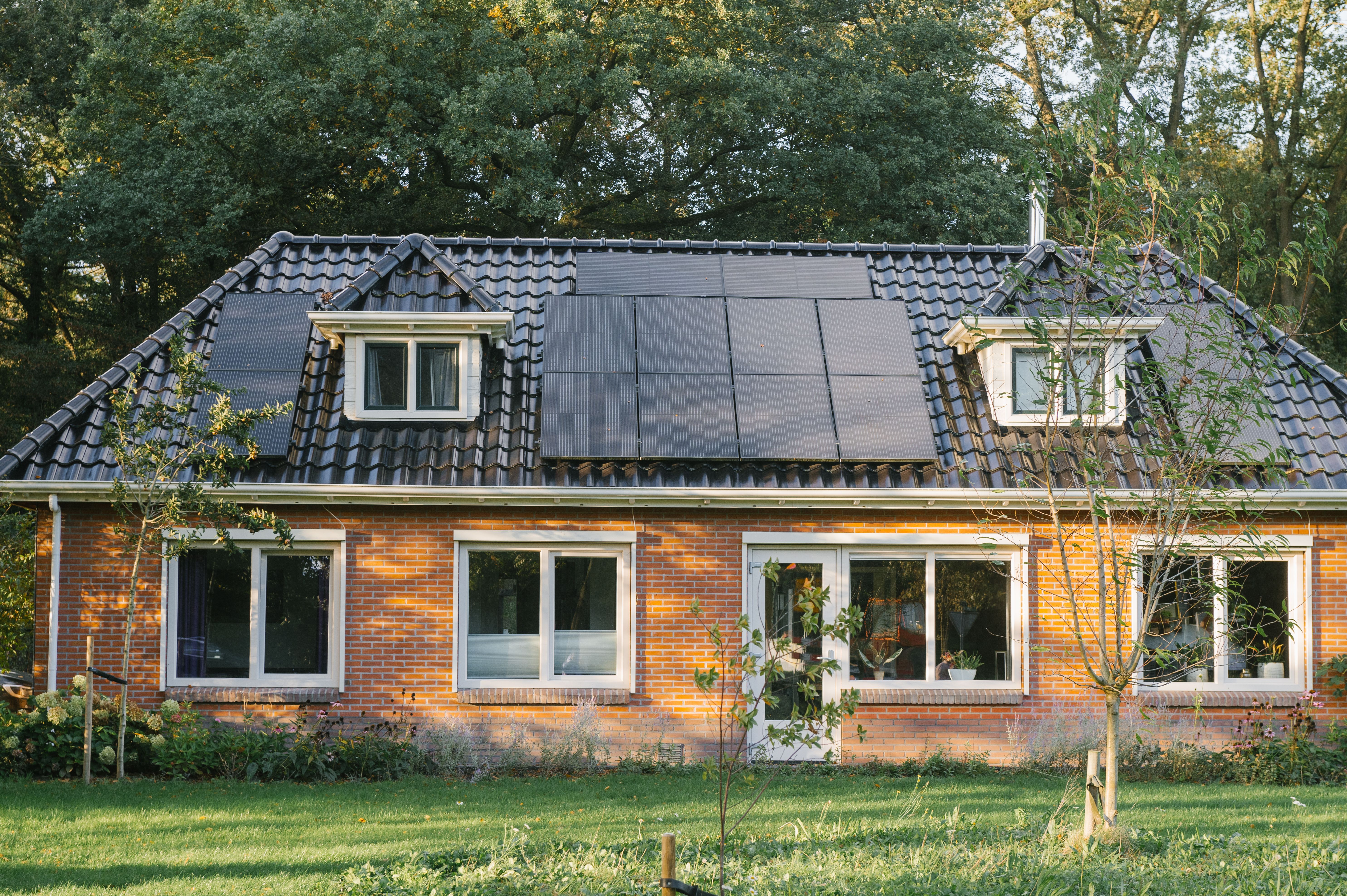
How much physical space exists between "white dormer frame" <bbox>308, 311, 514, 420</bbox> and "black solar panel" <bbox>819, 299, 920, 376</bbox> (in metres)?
4.08

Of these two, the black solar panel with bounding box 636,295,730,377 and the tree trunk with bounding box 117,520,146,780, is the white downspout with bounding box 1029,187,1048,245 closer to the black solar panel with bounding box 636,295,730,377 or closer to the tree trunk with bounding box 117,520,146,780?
the black solar panel with bounding box 636,295,730,377

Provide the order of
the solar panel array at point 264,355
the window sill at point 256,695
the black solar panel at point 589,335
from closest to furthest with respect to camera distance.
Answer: the window sill at point 256,695, the solar panel array at point 264,355, the black solar panel at point 589,335

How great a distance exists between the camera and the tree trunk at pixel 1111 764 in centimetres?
761

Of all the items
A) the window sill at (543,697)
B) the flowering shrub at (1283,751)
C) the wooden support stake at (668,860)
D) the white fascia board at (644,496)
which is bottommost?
the flowering shrub at (1283,751)

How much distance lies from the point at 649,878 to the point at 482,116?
1866cm

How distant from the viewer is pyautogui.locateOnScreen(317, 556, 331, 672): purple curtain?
1226 cm

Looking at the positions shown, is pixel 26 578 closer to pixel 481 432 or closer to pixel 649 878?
pixel 481 432

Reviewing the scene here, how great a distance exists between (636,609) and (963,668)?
381cm

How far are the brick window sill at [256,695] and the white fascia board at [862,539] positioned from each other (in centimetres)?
496

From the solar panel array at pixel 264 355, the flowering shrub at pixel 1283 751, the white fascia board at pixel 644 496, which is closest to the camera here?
the flowering shrub at pixel 1283 751

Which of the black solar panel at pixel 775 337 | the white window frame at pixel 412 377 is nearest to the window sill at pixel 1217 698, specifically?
the black solar panel at pixel 775 337

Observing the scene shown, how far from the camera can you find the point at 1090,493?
7.54m

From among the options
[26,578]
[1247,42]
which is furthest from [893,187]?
[26,578]

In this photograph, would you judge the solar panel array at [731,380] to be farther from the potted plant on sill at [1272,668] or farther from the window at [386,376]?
the potted plant on sill at [1272,668]
